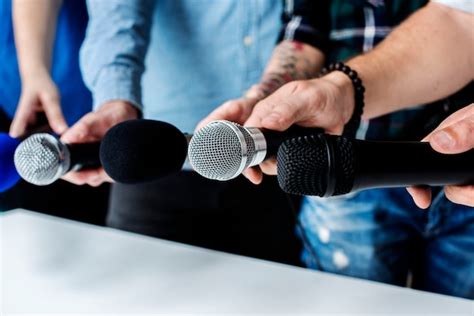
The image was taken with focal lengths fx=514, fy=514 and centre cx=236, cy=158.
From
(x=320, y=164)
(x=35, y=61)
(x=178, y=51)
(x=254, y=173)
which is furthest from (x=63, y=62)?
(x=320, y=164)

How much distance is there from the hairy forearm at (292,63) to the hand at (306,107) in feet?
0.41

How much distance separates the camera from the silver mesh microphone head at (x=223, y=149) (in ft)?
1.29

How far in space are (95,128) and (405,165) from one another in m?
0.39

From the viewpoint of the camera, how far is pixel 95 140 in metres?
0.61

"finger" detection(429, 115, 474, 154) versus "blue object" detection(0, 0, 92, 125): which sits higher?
"finger" detection(429, 115, 474, 154)

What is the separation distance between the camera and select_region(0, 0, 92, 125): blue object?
71cm

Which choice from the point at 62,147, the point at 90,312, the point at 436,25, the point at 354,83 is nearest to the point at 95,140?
the point at 62,147

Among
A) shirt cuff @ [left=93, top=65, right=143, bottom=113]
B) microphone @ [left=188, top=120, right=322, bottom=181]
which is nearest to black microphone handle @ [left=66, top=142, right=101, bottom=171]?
shirt cuff @ [left=93, top=65, right=143, bottom=113]

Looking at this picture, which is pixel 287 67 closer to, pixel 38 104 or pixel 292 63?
pixel 292 63

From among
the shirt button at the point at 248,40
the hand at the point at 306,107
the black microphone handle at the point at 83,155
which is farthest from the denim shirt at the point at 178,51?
the hand at the point at 306,107

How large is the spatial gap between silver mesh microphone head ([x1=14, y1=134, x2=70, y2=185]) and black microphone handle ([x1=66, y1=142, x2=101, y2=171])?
0.02 m

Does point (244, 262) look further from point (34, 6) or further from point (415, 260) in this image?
point (34, 6)

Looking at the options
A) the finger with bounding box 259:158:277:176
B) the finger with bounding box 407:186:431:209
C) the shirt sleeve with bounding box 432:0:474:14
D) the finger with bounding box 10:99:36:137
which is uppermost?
the shirt sleeve with bounding box 432:0:474:14

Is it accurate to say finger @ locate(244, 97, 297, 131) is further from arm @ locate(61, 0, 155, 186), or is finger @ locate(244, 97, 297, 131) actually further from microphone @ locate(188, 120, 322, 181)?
arm @ locate(61, 0, 155, 186)
